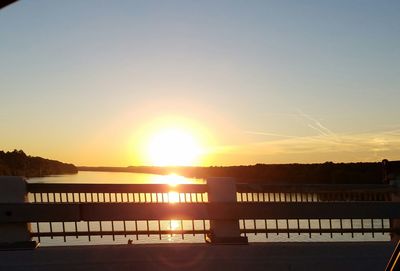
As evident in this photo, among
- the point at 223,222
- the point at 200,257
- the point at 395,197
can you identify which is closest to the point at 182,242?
the point at 223,222

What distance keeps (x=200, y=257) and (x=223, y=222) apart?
5.10 ft

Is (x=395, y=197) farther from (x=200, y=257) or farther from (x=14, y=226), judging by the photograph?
(x=14, y=226)

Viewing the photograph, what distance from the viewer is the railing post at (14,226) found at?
8469 millimetres

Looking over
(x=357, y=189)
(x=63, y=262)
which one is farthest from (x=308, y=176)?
(x=63, y=262)

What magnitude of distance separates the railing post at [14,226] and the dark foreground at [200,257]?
37 cm

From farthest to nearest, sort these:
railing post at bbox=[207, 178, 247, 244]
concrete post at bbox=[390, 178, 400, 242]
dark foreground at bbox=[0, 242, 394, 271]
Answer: concrete post at bbox=[390, 178, 400, 242] < railing post at bbox=[207, 178, 247, 244] < dark foreground at bbox=[0, 242, 394, 271]

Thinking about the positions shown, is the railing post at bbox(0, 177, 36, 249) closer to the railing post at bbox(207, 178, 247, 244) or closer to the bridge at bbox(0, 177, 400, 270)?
the bridge at bbox(0, 177, 400, 270)

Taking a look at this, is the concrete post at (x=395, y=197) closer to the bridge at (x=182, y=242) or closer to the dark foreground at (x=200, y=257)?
the bridge at (x=182, y=242)

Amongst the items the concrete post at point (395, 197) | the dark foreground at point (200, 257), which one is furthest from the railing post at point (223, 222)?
Result: the concrete post at point (395, 197)

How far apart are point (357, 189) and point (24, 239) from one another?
7.82 m

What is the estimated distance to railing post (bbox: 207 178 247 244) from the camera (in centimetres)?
904

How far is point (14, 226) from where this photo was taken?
8617 millimetres

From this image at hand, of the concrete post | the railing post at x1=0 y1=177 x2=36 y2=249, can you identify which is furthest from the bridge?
the concrete post

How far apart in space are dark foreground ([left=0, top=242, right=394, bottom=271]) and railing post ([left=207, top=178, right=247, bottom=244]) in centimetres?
39
